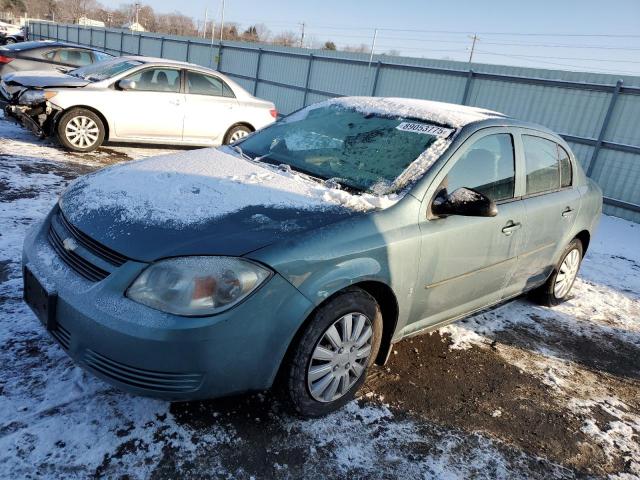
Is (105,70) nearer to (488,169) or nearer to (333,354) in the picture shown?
(488,169)

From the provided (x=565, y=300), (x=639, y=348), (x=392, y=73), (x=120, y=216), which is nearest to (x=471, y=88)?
(x=392, y=73)

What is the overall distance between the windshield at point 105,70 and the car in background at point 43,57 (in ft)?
7.46

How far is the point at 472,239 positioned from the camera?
3143 millimetres

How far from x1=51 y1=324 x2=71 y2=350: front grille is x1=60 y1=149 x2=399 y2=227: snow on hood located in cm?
56

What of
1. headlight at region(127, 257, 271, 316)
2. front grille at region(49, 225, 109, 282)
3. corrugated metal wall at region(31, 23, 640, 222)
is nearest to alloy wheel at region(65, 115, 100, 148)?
front grille at region(49, 225, 109, 282)

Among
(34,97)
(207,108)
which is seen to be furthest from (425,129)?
(34,97)

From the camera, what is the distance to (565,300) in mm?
4938

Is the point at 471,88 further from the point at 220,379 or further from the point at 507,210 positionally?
the point at 220,379

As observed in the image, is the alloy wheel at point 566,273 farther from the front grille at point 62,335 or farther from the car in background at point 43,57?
the car in background at point 43,57

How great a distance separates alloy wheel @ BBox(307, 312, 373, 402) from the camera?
253cm

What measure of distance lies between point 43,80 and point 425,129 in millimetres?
6594

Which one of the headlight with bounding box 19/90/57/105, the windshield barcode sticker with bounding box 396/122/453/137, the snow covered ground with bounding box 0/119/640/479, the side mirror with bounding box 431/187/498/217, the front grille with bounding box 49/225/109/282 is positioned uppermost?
the windshield barcode sticker with bounding box 396/122/453/137

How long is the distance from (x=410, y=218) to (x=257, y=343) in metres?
1.10

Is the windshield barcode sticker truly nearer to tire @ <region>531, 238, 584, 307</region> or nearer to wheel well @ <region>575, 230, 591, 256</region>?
tire @ <region>531, 238, 584, 307</region>
